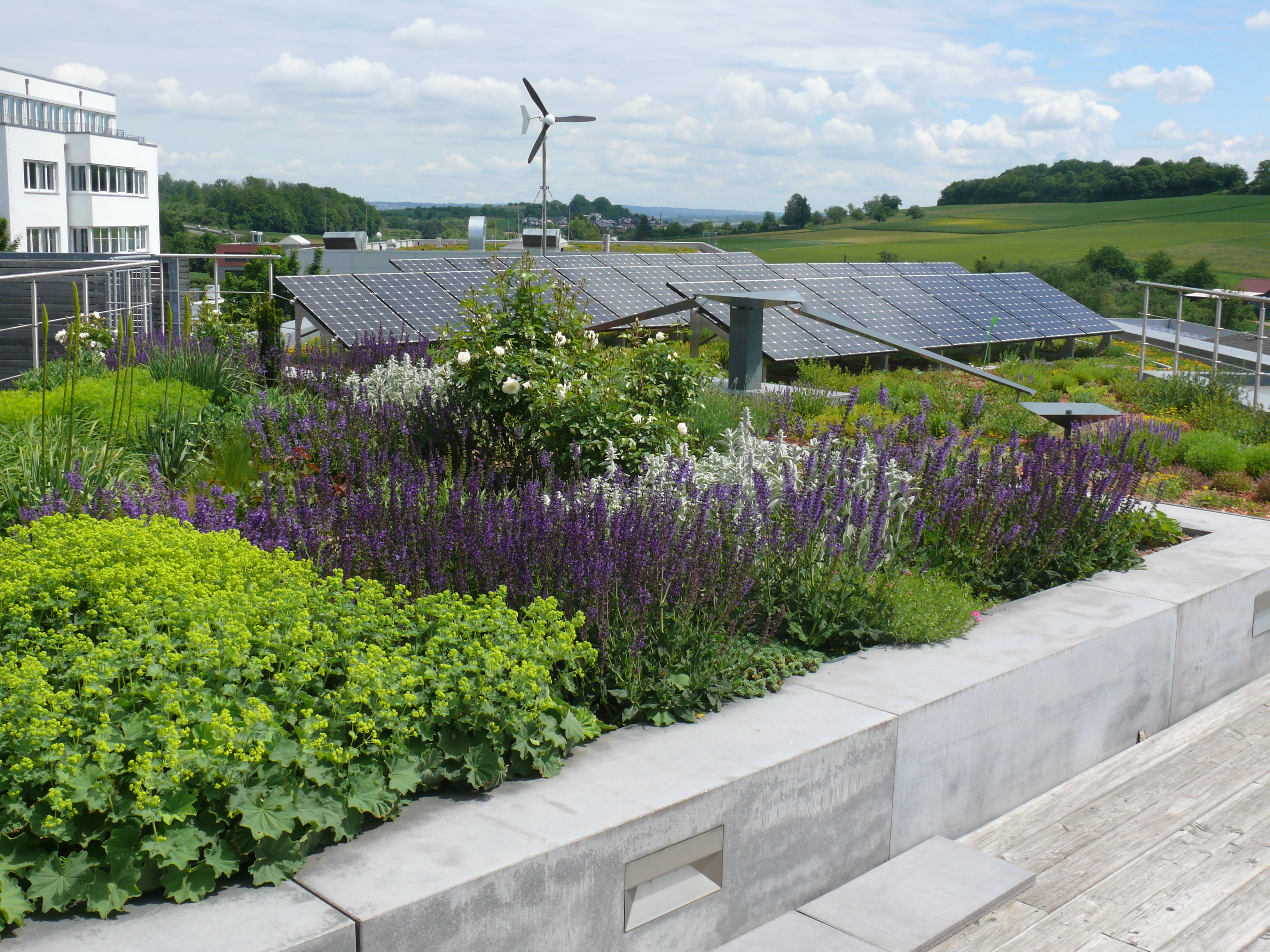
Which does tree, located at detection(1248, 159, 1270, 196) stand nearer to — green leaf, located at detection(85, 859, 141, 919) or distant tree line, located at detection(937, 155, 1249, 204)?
distant tree line, located at detection(937, 155, 1249, 204)

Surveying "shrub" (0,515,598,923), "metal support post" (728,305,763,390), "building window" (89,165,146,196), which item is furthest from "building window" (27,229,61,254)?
"shrub" (0,515,598,923)

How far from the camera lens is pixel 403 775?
2662 millimetres

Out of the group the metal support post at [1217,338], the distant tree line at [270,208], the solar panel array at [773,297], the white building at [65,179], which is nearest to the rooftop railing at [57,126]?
the white building at [65,179]

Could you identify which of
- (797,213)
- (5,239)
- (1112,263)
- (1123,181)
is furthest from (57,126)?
(1123,181)

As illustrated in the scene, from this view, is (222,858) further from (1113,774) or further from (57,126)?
(57,126)

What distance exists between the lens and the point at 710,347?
544 inches

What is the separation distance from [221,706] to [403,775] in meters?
0.48

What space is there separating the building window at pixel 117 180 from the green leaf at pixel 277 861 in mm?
70457

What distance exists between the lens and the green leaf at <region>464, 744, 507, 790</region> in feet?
9.24

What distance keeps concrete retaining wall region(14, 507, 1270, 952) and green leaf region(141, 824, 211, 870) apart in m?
0.11

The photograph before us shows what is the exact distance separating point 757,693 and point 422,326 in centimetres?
1026

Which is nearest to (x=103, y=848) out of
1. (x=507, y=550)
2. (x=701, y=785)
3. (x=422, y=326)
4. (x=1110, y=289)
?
(x=701, y=785)

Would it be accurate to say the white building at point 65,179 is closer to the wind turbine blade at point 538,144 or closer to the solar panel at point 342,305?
the wind turbine blade at point 538,144

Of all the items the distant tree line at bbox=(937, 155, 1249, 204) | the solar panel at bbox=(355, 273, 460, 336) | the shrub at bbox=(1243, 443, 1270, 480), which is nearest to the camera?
the shrub at bbox=(1243, 443, 1270, 480)
